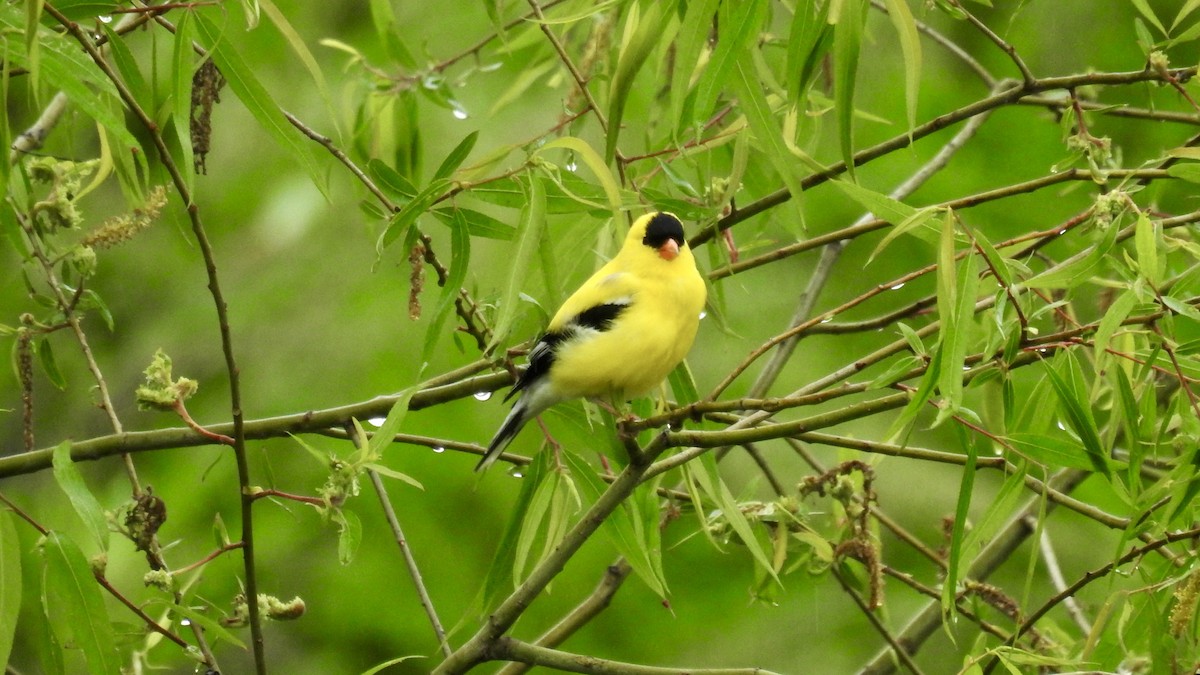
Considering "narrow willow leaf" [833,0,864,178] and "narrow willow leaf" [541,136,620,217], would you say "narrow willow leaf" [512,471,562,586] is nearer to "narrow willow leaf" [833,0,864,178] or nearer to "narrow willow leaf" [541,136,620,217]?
"narrow willow leaf" [541,136,620,217]

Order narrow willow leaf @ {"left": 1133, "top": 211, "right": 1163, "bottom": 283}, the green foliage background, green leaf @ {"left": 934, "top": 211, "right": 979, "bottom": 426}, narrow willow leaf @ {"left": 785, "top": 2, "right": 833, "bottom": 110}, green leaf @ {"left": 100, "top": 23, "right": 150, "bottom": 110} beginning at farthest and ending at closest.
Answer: the green foliage background < green leaf @ {"left": 100, "top": 23, "right": 150, "bottom": 110} < narrow willow leaf @ {"left": 785, "top": 2, "right": 833, "bottom": 110} < narrow willow leaf @ {"left": 1133, "top": 211, "right": 1163, "bottom": 283} < green leaf @ {"left": 934, "top": 211, "right": 979, "bottom": 426}

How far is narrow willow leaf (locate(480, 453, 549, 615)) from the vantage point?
2.14 meters

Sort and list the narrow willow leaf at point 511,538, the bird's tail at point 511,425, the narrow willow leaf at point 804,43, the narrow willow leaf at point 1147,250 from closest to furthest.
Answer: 1. the narrow willow leaf at point 1147,250
2. the narrow willow leaf at point 804,43
3. the narrow willow leaf at point 511,538
4. the bird's tail at point 511,425

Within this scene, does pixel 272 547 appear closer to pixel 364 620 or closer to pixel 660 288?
pixel 364 620

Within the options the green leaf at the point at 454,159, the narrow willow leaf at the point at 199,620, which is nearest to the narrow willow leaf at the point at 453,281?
the green leaf at the point at 454,159

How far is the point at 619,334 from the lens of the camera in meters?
2.59

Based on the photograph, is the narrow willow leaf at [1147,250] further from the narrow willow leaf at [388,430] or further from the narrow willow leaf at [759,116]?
the narrow willow leaf at [388,430]

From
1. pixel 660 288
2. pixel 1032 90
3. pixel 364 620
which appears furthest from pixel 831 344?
pixel 1032 90

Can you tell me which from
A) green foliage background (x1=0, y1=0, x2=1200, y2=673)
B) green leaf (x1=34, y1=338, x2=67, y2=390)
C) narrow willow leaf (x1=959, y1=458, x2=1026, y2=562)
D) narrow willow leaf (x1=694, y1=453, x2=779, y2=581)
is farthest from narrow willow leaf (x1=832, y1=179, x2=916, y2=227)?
green foliage background (x1=0, y1=0, x2=1200, y2=673)

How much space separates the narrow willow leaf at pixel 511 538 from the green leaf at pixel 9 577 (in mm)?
758

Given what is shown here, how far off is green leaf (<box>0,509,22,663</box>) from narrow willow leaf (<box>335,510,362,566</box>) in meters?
0.43

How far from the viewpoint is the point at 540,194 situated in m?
1.72

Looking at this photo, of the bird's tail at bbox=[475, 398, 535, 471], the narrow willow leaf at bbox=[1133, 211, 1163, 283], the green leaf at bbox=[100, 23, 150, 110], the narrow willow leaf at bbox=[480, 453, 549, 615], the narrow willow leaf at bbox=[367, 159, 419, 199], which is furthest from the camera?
the bird's tail at bbox=[475, 398, 535, 471]

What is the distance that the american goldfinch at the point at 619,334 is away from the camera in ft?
8.30
